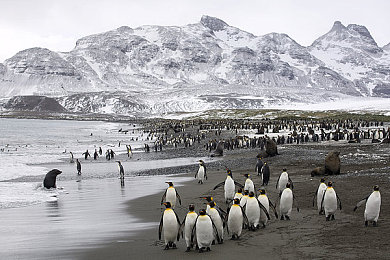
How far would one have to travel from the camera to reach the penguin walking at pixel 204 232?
7078 millimetres

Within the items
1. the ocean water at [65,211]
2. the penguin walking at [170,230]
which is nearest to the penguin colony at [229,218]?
the penguin walking at [170,230]

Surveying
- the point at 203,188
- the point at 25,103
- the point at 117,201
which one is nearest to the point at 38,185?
the point at 117,201

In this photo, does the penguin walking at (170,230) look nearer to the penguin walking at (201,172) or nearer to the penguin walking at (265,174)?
the penguin walking at (265,174)

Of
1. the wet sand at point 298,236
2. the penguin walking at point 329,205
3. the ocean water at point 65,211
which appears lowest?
the ocean water at point 65,211

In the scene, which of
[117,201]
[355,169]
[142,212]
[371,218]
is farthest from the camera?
[355,169]

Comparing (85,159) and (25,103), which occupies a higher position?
(25,103)

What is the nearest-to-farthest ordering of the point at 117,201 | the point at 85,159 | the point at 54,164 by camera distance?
the point at 117,201 → the point at 54,164 → the point at 85,159

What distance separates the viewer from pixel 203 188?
14.1m

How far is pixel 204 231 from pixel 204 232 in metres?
0.02

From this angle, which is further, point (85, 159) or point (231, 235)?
point (85, 159)

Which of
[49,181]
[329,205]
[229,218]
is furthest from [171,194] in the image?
[49,181]

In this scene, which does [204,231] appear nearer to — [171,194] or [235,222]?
[235,222]

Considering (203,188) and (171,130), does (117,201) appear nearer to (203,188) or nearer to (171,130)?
(203,188)

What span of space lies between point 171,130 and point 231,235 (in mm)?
50392
